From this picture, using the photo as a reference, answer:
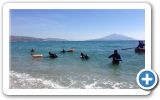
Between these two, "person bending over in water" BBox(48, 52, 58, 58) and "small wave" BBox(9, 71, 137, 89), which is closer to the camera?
"small wave" BBox(9, 71, 137, 89)

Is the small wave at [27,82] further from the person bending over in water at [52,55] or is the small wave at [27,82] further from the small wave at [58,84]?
the person bending over in water at [52,55]

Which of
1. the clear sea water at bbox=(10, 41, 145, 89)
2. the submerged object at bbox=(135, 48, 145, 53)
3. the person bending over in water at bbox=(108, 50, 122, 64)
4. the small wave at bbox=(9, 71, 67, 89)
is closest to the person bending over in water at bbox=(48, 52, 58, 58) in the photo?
the clear sea water at bbox=(10, 41, 145, 89)

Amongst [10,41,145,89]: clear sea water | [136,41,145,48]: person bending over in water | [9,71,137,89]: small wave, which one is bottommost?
[9,71,137,89]: small wave

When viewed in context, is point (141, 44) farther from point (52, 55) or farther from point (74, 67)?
point (52, 55)

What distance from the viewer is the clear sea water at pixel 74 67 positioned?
2.09 meters

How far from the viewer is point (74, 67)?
7.04 feet

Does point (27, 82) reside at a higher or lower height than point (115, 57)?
lower

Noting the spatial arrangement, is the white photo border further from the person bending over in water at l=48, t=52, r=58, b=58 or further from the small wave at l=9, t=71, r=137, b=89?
the person bending over in water at l=48, t=52, r=58, b=58

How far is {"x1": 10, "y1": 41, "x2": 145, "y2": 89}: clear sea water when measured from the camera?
82.1 inches

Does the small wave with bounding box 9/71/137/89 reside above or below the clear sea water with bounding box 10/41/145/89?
below

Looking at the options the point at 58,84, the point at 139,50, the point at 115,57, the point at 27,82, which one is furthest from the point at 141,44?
the point at 27,82
